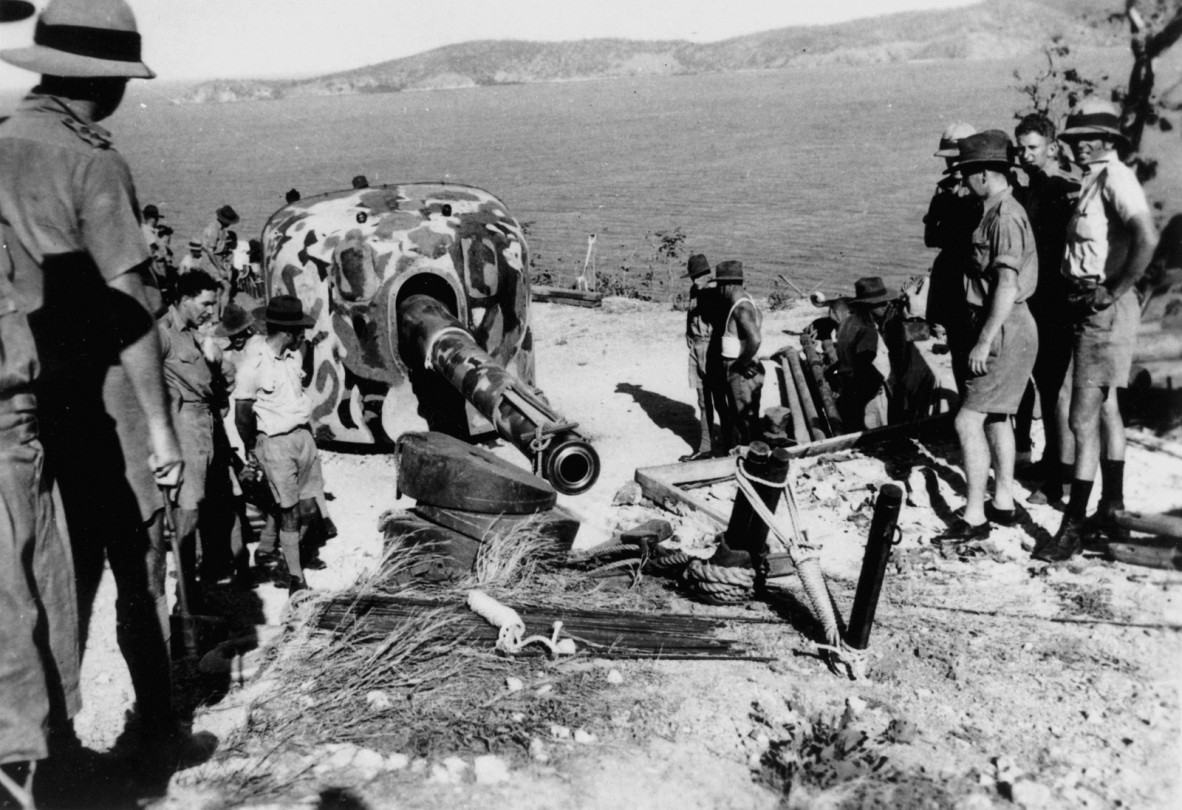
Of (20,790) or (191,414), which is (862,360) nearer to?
(191,414)

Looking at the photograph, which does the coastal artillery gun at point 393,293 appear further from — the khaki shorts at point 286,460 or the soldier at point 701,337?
the khaki shorts at point 286,460

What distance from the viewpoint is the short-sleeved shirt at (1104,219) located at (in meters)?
5.41

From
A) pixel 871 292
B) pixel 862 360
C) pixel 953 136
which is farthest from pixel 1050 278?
pixel 953 136

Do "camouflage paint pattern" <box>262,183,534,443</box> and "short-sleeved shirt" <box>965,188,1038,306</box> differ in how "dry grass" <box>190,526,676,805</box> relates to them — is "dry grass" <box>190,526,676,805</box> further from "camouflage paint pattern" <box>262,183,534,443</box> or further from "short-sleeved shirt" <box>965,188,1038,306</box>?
"camouflage paint pattern" <box>262,183,534,443</box>

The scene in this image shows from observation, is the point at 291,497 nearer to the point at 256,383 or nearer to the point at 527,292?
the point at 256,383

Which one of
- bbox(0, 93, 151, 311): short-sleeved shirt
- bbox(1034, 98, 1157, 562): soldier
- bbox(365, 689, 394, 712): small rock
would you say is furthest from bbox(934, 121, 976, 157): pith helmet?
bbox(0, 93, 151, 311): short-sleeved shirt

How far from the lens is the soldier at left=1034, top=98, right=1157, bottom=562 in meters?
5.45

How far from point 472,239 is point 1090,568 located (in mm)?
5266

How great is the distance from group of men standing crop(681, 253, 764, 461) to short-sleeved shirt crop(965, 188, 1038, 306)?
1.96 m

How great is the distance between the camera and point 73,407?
11.9 ft

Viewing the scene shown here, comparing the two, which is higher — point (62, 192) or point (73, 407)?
point (62, 192)

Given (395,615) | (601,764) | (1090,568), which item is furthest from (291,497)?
(1090,568)

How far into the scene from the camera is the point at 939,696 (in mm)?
4449

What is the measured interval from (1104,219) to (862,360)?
2920 mm
